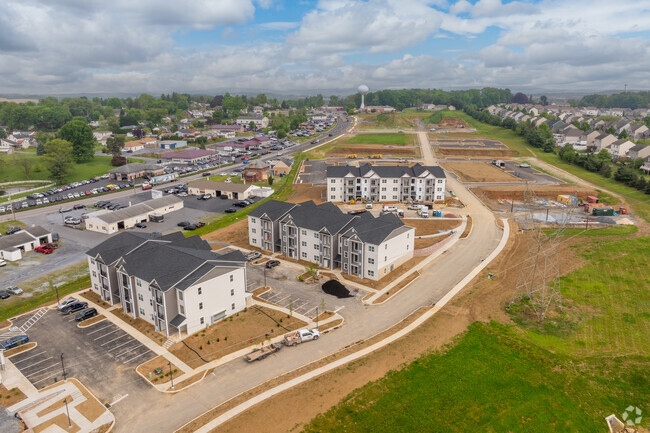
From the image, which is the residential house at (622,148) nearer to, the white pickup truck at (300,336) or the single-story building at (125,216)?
the white pickup truck at (300,336)

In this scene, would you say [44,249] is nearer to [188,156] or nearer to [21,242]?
[21,242]

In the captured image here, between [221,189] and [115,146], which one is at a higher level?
[115,146]

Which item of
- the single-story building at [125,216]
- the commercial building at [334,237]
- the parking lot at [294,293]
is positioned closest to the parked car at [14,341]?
the parking lot at [294,293]

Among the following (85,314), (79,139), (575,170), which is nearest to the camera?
(85,314)

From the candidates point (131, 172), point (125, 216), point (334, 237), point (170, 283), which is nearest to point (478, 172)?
point (334, 237)

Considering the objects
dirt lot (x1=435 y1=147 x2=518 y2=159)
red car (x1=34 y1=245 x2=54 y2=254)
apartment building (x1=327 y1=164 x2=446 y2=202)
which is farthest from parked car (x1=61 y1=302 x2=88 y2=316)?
dirt lot (x1=435 y1=147 x2=518 y2=159)

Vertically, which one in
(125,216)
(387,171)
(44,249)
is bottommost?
(44,249)
